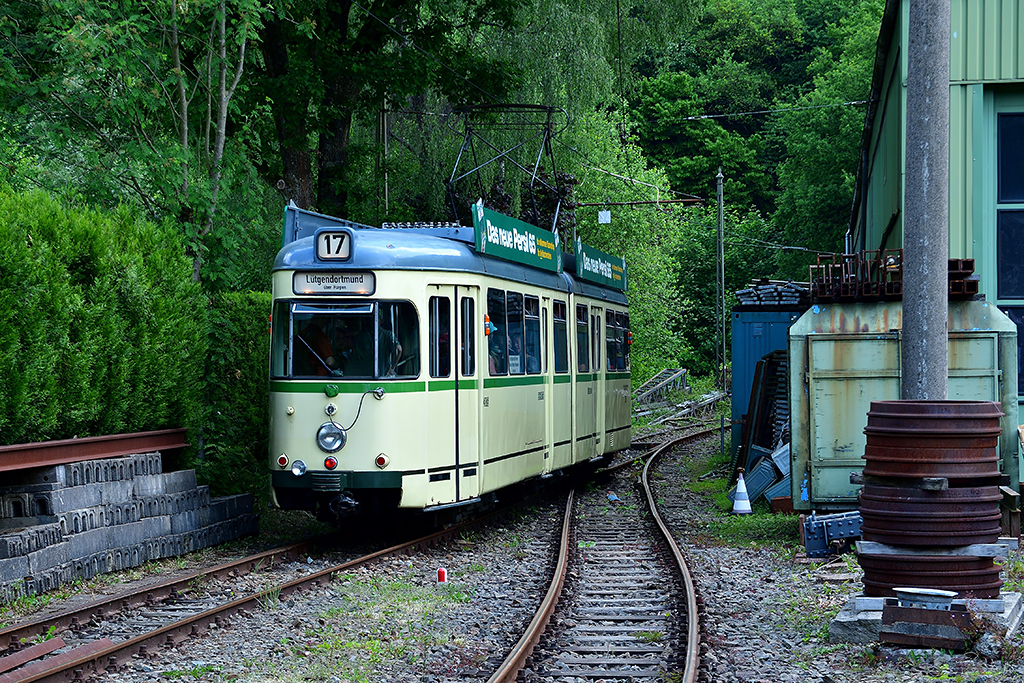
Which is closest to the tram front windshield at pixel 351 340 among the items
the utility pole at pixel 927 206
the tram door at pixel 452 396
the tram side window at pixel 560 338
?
the tram door at pixel 452 396

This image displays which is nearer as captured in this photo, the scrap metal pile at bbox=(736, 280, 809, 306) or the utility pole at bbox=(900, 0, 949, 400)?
the utility pole at bbox=(900, 0, 949, 400)

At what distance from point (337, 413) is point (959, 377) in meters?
6.37

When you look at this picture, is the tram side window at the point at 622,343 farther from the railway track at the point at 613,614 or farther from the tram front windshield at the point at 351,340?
the tram front windshield at the point at 351,340

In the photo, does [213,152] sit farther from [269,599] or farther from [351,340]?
[269,599]

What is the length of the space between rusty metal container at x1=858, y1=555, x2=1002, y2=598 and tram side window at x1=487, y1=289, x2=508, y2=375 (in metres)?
5.74

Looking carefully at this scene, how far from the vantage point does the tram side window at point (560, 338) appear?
1530 centimetres

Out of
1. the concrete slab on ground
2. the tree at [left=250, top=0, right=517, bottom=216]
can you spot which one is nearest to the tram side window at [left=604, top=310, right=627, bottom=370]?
the tree at [left=250, top=0, right=517, bottom=216]

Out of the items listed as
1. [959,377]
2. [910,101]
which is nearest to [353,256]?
[910,101]

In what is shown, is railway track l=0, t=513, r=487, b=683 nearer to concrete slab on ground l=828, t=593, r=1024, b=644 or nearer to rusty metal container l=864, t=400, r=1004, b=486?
concrete slab on ground l=828, t=593, r=1024, b=644

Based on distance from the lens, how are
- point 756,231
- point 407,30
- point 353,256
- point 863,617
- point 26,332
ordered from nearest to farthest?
point 863,617
point 26,332
point 353,256
point 407,30
point 756,231

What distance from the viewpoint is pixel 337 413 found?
450 inches

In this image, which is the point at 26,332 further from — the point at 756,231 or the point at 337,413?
the point at 756,231

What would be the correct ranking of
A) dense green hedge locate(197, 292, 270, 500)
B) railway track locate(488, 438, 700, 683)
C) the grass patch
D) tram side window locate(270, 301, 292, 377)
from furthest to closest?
dense green hedge locate(197, 292, 270, 500) < the grass patch < tram side window locate(270, 301, 292, 377) < railway track locate(488, 438, 700, 683)

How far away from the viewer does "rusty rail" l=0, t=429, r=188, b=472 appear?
973cm
